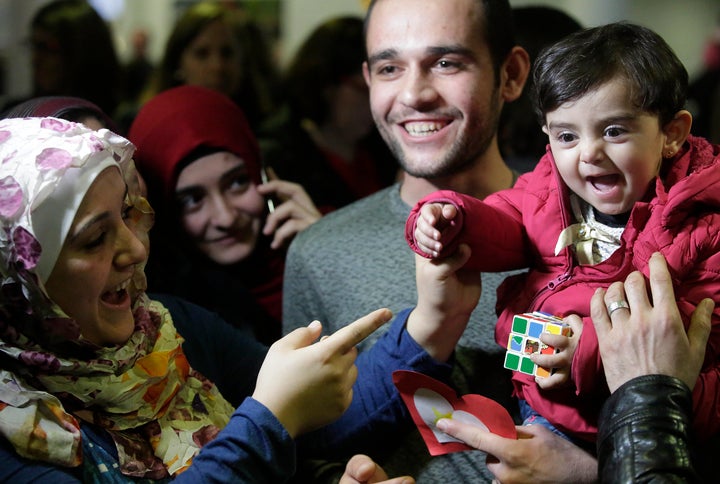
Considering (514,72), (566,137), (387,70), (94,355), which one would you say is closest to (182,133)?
(387,70)

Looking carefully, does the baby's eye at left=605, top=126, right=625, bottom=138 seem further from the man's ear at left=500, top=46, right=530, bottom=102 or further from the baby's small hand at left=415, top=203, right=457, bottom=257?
the man's ear at left=500, top=46, right=530, bottom=102

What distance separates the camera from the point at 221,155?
2.52 m

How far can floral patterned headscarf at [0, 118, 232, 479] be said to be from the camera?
139 cm

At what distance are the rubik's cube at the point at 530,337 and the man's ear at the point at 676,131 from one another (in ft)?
1.20

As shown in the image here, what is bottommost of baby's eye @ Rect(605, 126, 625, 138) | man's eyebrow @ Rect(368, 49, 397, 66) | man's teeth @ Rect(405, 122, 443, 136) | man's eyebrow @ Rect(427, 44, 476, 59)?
man's teeth @ Rect(405, 122, 443, 136)

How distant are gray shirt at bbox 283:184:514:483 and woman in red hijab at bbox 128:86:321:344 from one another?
0.21 m

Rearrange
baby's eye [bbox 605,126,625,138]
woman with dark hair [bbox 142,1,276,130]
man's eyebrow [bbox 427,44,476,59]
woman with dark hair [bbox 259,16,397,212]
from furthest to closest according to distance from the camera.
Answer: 1. woman with dark hair [bbox 142,1,276,130]
2. woman with dark hair [bbox 259,16,397,212]
3. man's eyebrow [bbox 427,44,476,59]
4. baby's eye [bbox 605,126,625,138]

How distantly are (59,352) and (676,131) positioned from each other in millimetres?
1176

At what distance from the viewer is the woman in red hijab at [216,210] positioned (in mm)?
2404

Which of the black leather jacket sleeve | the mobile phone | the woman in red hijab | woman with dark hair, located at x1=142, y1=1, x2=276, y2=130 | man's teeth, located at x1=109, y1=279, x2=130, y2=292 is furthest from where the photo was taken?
woman with dark hair, located at x1=142, y1=1, x2=276, y2=130

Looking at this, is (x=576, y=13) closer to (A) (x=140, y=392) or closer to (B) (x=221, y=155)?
(B) (x=221, y=155)

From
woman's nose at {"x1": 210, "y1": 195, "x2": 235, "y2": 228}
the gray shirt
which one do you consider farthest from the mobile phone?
the gray shirt

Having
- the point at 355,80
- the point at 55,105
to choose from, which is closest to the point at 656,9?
the point at 355,80

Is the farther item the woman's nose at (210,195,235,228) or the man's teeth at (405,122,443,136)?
the woman's nose at (210,195,235,228)
